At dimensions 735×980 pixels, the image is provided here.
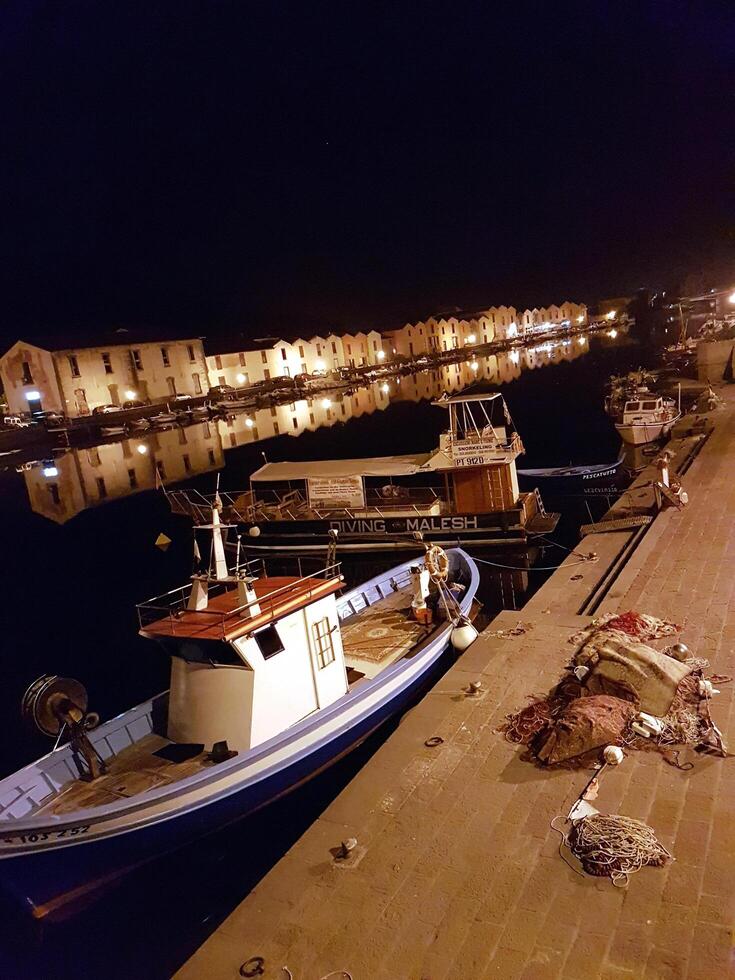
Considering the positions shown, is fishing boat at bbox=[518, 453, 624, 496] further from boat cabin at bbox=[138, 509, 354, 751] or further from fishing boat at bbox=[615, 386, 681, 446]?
boat cabin at bbox=[138, 509, 354, 751]

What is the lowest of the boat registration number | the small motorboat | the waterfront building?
the boat registration number

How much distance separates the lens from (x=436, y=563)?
14.8 m

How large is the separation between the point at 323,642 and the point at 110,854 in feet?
14.7

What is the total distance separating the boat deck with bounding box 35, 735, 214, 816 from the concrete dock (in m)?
3.82

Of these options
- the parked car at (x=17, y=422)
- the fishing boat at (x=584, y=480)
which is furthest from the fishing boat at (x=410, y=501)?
the parked car at (x=17, y=422)

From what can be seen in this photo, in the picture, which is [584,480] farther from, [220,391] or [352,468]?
[220,391]

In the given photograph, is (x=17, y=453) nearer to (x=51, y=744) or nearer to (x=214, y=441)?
(x=214, y=441)

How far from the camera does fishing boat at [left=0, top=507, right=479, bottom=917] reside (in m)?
9.05

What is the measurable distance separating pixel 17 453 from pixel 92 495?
27700mm

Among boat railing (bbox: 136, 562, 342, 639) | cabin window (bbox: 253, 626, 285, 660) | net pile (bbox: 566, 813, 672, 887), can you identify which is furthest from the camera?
cabin window (bbox: 253, 626, 285, 660)

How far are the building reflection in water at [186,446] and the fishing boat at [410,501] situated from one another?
55.7 ft

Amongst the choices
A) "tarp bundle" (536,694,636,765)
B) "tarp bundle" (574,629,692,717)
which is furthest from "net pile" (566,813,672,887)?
"tarp bundle" (574,629,692,717)

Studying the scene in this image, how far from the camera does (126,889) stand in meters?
9.59

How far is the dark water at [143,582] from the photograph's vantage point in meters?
8.98
